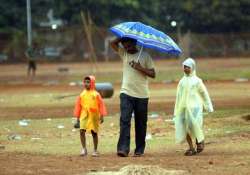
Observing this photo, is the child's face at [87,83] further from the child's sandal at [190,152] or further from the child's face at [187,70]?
the child's sandal at [190,152]

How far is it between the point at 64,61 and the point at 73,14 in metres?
6.95

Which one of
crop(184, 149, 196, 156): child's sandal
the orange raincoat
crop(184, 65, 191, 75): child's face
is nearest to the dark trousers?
the orange raincoat

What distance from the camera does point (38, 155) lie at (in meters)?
14.0

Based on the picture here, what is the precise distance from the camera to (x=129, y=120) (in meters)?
13.6

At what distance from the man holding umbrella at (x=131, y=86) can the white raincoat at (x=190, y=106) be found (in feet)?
1.96

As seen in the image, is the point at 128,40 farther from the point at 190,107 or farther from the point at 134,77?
the point at 190,107

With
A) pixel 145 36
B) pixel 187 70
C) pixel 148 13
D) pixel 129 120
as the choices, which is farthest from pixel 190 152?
pixel 148 13

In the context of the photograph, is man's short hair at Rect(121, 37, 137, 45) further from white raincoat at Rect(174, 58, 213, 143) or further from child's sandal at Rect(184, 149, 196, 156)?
child's sandal at Rect(184, 149, 196, 156)

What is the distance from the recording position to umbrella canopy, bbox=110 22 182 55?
43.9ft

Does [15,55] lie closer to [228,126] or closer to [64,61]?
[64,61]

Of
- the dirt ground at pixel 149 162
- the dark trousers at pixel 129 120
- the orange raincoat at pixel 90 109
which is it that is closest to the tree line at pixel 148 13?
the dirt ground at pixel 149 162

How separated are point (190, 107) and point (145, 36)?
1398mm

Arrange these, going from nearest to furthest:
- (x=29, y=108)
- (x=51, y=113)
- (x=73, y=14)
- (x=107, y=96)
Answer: (x=51, y=113), (x=29, y=108), (x=107, y=96), (x=73, y=14)

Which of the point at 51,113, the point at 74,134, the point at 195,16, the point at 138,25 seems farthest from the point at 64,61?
the point at 138,25
